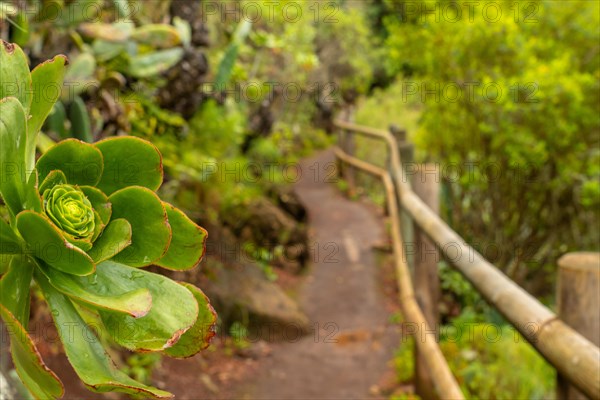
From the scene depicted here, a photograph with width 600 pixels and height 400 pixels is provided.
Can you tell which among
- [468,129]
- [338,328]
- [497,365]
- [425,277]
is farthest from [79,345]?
[468,129]

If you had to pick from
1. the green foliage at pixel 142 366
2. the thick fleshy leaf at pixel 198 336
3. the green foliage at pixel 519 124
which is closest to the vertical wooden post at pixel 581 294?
the thick fleshy leaf at pixel 198 336

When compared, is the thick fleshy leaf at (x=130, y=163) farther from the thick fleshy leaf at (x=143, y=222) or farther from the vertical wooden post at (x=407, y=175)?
the vertical wooden post at (x=407, y=175)

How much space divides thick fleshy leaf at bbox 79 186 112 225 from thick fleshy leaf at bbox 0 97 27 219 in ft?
0.20

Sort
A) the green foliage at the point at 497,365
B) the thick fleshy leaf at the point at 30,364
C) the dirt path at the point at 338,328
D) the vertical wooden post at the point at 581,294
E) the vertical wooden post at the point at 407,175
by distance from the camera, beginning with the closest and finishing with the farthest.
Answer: the thick fleshy leaf at the point at 30,364
the vertical wooden post at the point at 581,294
the green foliage at the point at 497,365
the dirt path at the point at 338,328
the vertical wooden post at the point at 407,175

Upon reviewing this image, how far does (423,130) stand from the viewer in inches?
254

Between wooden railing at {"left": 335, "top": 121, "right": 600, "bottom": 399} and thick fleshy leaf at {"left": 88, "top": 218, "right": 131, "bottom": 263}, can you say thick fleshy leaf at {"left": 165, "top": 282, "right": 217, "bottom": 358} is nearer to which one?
thick fleshy leaf at {"left": 88, "top": 218, "right": 131, "bottom": 263}

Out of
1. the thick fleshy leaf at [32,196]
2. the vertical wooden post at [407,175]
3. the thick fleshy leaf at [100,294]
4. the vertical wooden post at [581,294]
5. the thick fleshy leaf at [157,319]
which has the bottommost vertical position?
the vertical wooden post at [407,175]

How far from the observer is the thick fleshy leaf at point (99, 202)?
2.05 ft

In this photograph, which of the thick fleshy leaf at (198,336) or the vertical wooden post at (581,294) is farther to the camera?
the vertical wooden post at (581,294)

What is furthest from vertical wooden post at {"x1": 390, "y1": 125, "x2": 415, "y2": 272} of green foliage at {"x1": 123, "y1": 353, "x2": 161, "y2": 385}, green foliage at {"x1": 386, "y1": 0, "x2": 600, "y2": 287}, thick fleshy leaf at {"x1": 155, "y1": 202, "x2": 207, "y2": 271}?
thick fleshy leaf at {"x1": 155, "y1": 202, "x2": 207, "y2": 271}

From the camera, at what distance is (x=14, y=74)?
60 cm

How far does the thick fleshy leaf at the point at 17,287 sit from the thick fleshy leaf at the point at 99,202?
0.09 metres

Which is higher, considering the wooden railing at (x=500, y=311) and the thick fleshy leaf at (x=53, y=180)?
the thick fleshy leaf at (x=53, y=180)

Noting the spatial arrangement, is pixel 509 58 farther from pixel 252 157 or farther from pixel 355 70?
pixel 355 70
